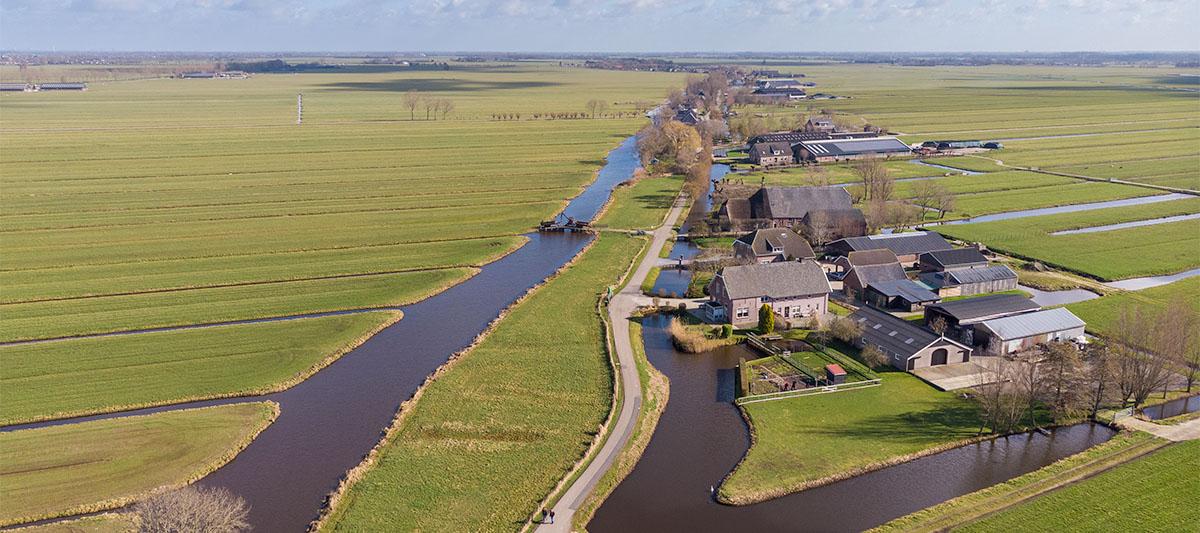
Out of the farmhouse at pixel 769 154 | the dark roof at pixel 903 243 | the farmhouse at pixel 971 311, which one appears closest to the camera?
the farmhouse at pixel 971 311

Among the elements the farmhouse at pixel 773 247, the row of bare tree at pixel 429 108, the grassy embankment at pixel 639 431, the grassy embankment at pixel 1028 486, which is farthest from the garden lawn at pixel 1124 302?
the row of bare tree at pixel 429 108

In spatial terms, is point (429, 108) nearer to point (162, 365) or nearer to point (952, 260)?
point (162, 365)

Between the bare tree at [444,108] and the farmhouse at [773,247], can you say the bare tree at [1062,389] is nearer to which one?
the farmhouse at [773,247]

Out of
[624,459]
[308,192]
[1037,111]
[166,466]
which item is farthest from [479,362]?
[1037,111]

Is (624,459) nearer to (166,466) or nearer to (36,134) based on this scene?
(166,466)

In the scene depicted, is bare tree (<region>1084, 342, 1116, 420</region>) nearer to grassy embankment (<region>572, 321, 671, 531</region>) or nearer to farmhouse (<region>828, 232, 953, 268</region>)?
grassy embankment (<region>572, 321, 671, 531</region>)
